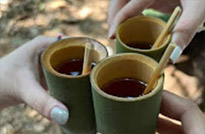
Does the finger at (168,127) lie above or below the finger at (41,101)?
below

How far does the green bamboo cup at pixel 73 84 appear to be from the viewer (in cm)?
87

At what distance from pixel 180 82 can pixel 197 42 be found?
0.90 ft

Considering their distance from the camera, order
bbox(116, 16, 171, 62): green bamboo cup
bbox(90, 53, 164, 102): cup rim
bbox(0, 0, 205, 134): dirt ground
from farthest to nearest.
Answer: bbox(0, 0, 205, 134): dirt ground → bbox(116, 16, 171, 62): green bamboo cup → bbox(90, 53, 164, 102): cup rim

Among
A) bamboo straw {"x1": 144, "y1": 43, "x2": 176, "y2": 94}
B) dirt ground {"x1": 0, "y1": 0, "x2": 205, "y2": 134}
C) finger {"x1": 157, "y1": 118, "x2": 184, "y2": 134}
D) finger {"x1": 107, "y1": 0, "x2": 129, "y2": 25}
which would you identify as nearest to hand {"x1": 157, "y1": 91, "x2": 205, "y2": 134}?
finger {"x1": 157, "y1": 118, "x2": 184, "y2": 134}

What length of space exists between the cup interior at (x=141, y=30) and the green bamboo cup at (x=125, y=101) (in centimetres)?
16

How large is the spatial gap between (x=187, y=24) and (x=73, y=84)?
0.39 metres

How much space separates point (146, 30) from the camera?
1022 mm

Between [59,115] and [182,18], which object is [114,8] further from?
[59,115]

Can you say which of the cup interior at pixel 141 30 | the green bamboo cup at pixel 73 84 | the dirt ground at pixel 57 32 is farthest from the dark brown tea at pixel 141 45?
the dirt ground at pixel 57 32

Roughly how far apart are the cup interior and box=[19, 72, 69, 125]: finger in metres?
0.25

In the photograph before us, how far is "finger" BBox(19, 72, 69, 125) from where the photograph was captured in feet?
3.00

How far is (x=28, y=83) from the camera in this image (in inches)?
40.9

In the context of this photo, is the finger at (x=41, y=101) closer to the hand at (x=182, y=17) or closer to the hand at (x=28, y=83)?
the hand at (x=28, y=83)

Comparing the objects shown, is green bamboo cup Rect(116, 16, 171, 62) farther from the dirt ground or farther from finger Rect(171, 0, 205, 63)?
the dirt ground
